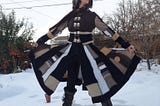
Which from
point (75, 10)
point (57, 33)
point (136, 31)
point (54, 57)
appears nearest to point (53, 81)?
point (54, 57)

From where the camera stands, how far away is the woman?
411cm

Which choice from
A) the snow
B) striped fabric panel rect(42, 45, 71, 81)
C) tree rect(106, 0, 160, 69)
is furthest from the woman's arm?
tree rect(106, 0, 160, 69)

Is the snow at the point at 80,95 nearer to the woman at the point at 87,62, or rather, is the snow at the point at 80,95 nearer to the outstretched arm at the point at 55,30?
the woman at the point at 87,62

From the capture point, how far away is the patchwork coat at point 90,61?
4109mm

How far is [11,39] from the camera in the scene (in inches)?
571

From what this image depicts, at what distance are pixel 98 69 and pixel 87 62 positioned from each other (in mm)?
148

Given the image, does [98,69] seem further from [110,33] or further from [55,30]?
[55,30]

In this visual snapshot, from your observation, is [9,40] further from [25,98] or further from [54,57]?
[54,57]

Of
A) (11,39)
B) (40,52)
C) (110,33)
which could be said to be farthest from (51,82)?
(11,39)

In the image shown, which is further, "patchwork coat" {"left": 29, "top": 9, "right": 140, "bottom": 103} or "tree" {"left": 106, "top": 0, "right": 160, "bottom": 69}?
"tree" {"left": 106, "top": 0, "right": 160, "bottom": 69}

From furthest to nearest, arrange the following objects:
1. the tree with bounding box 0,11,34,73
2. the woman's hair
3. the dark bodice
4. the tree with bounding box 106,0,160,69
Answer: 1. the tree with bounding box 0,11,34,73
2. the tree with bounding box 106,0,160,69
3. the woman's hair
4. the dark bodice

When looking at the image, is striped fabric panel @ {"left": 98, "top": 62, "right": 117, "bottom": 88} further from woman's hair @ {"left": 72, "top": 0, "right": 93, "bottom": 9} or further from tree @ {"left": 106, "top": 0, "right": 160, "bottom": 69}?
tree @ {"left": 106, "top": 0, "right": 160, "bottom": 69}

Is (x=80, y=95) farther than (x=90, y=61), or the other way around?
(x=80, y=95)

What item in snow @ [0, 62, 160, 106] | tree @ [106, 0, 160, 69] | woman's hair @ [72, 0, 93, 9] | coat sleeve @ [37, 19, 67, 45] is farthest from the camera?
tree @ [106, 0, 160, 69]
